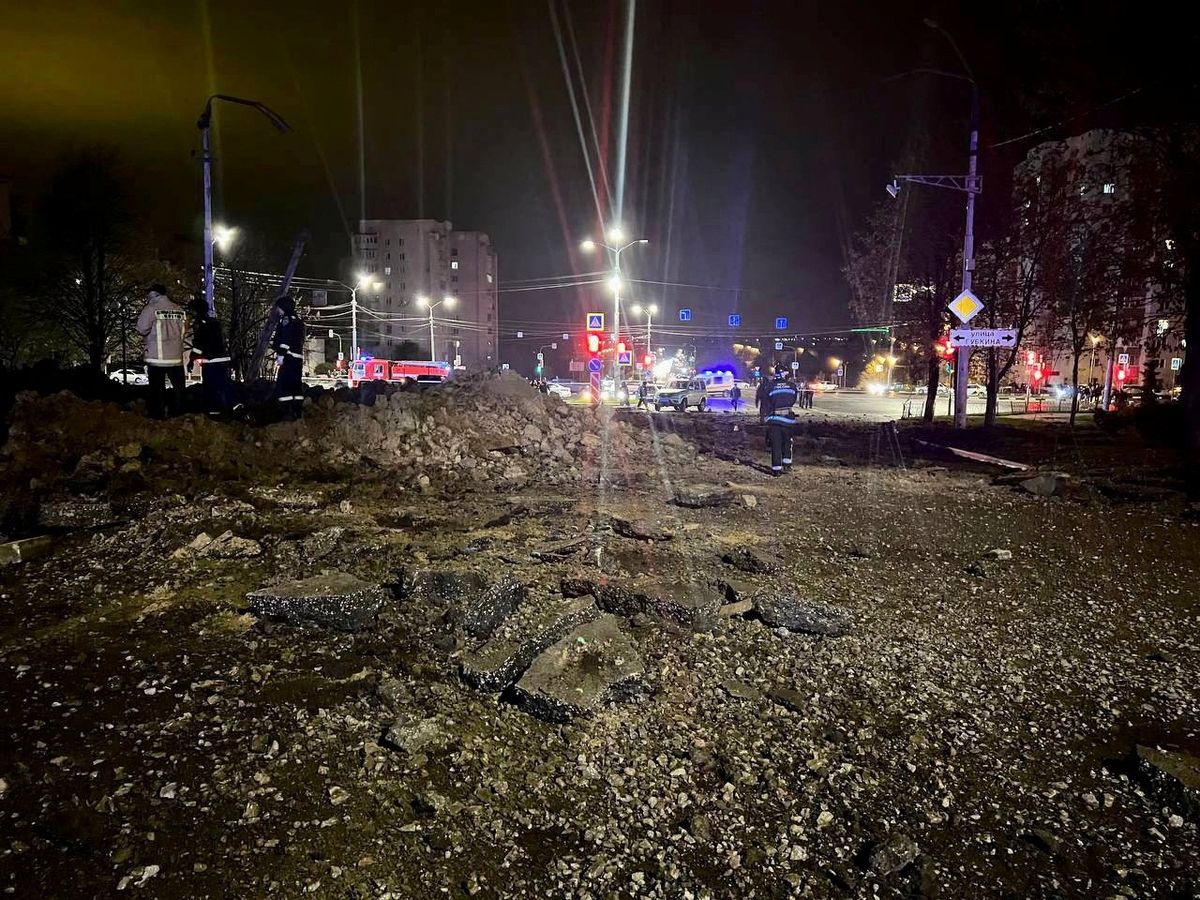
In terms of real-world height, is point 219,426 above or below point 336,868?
above

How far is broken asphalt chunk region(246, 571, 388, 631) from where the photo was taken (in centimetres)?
509

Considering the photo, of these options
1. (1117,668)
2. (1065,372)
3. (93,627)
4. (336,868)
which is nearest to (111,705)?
(93,627)

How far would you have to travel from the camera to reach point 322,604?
5.12m

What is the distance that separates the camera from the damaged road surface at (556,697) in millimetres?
3018

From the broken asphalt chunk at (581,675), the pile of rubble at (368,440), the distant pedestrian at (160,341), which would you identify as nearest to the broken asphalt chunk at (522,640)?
the broken asphalt chunk at (581,675)

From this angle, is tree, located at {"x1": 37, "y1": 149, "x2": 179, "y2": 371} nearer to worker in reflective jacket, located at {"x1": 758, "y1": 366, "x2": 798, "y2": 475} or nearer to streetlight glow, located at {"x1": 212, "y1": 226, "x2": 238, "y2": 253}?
streetlight glow, located at {"x1": 212, "y1": 226, "x2": 238, "y2": 253}

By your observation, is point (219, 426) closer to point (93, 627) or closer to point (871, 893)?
point (93, 627)

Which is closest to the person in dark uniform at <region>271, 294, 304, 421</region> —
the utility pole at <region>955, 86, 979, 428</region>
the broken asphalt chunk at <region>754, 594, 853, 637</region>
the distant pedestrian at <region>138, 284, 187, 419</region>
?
the distant pedestrian at <region>138, 284, 187, 419</region>

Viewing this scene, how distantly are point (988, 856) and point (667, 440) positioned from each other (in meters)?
11.9

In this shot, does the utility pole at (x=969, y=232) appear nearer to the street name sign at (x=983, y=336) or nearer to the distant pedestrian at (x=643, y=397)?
the street name sign at (x=983, y=336)

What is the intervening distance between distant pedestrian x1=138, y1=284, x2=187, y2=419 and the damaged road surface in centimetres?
180

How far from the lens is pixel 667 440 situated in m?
14.9

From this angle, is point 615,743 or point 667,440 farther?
point 667,440

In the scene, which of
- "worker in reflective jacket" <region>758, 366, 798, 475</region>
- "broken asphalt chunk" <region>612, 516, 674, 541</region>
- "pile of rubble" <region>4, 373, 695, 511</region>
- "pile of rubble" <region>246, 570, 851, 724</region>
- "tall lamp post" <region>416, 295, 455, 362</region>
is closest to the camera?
"pile of rubble" <region>246, 570, 851, 724</region>
